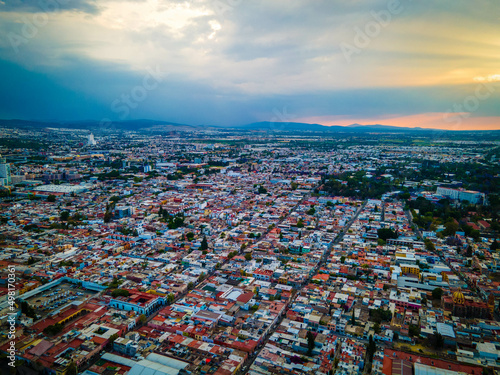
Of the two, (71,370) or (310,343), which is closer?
(71,370)

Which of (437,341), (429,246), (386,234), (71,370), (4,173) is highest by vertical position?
(4,173)

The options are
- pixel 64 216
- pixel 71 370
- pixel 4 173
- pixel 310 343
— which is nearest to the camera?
pixel 71 370

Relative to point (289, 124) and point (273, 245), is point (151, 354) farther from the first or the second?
point (289, 124)

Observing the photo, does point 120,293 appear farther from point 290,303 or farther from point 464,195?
point 464,195

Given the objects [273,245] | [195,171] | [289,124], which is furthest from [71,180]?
[289,124]

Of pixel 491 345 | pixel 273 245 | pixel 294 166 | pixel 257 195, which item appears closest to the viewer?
pixel 491 345

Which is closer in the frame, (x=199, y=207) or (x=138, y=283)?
(x=138, y=283)

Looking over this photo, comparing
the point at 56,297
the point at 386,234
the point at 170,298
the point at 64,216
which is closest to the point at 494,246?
the point at 386,234

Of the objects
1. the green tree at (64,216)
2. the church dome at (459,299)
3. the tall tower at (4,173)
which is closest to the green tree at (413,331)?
the church dome at (459,299)

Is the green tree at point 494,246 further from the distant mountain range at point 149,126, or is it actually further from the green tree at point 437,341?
the distant mountain range at point 149,126

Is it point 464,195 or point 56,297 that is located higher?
point 464,195

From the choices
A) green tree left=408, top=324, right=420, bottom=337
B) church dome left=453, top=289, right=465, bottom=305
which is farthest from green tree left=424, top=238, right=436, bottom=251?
green tree left=408, top=324, right=420, bottom=337
